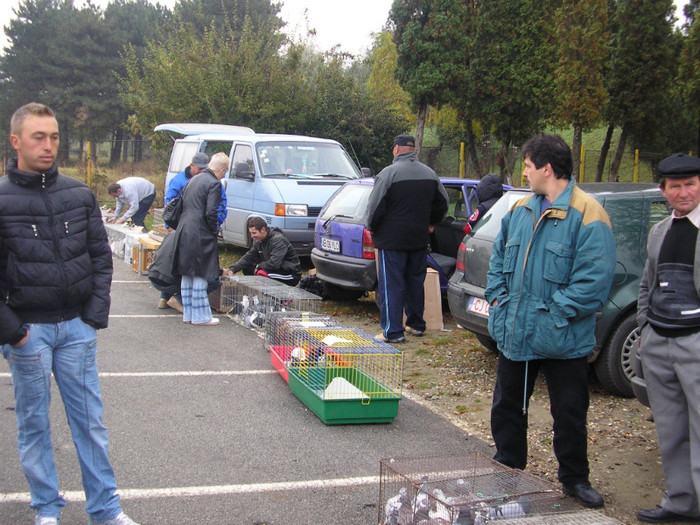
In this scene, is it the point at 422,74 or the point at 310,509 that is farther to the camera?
the point at 422,74

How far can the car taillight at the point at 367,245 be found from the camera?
28.5 ft

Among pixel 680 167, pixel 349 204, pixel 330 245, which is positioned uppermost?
pixel 680 167

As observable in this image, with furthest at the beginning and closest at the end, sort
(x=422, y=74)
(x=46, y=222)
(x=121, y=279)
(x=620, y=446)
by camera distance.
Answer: (x=422, y=74) → (x=121, y=279) → (x=620, y=446) → (x=46, y=222)

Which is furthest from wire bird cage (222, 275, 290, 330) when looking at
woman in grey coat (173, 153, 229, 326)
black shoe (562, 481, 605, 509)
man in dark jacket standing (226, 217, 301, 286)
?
black shoe (562, 481, 605, 509)

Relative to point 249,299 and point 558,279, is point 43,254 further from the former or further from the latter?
point 249,299

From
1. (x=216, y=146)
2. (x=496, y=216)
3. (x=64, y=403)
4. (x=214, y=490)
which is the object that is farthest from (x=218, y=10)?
(x=64, y=403)

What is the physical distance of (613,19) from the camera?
19922mm

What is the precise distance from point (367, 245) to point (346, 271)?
456 mm

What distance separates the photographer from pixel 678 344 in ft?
13.0

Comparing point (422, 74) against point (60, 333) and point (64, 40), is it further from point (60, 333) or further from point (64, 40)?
point (64, 40)

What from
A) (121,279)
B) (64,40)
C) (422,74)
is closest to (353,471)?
(121,279)

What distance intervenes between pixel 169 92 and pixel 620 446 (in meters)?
20.4

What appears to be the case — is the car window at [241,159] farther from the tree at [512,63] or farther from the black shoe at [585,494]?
the tree at [512,63]

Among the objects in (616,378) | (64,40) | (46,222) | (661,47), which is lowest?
(616,378)
